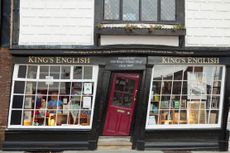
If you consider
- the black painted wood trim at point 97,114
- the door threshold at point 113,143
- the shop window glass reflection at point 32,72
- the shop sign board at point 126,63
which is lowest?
the door threshold at point 113,143

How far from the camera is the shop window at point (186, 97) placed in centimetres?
1071

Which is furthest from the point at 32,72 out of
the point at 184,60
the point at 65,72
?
the point at 184,60

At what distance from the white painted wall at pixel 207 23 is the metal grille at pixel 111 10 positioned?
2108 millimetres

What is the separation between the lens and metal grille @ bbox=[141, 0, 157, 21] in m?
10.5

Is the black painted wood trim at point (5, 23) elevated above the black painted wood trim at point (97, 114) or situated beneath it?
elevated above

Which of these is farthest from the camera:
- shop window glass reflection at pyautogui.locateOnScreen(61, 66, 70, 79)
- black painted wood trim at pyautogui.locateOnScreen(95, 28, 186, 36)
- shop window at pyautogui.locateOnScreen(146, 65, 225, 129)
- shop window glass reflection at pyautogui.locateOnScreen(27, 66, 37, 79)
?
shop window at pyautogui.locateOnScreen(146, 65, 225, 129)

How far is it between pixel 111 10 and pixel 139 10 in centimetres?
83

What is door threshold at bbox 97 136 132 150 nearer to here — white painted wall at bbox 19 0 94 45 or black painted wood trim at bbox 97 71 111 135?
black painted wood trim at bbox 97 71 111 135

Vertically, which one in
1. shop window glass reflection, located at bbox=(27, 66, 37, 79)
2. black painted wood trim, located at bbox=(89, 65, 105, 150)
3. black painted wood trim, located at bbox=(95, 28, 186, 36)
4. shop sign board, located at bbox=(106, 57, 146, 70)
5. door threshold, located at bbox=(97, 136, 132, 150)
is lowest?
door threshold, located at bbox=(97, 136, 132, 150)

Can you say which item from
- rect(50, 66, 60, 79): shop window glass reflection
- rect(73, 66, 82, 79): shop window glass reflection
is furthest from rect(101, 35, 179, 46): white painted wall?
rect(50, 66, 60, 79): shop window glass reflection

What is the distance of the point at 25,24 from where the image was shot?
402 inches

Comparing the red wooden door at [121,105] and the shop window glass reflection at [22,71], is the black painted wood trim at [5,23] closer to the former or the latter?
the shop window glass reflection at [22,71]

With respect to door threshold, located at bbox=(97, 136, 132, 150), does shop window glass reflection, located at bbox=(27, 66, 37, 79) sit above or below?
above

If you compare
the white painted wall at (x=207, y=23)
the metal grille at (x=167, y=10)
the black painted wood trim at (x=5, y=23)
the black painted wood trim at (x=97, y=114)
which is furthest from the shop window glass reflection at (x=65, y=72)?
the white painted wall at (x=207, y=23)
